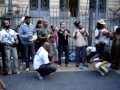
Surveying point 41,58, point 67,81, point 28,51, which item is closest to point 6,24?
point 28,51

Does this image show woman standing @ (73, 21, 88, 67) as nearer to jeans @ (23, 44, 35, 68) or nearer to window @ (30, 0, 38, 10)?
jeans @ (23, 44, 35, 68)

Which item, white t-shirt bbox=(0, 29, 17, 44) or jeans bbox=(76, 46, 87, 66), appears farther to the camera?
jeans bbox=(76, 46, 87, 66)

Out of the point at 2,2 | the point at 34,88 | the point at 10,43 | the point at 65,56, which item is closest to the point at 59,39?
the point at 65,56

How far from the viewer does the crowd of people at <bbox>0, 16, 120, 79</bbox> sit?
13758mm

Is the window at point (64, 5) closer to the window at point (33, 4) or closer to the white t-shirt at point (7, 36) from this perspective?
the window at point (33, 4)

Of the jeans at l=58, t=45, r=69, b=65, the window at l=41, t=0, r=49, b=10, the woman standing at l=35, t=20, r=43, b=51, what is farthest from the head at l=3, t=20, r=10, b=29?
the window at l=41, t=0, r=49, b=10

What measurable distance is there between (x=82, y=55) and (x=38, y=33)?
1.79 metres

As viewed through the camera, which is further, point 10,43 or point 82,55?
point 82,55

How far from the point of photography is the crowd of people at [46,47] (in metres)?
13.8

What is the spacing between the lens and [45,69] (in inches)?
530

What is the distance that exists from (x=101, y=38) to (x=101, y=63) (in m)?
1.41

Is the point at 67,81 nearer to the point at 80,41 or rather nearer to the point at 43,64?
the point at 43,64

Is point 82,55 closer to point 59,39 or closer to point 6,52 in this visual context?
point 59,39

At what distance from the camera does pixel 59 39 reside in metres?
15.3
